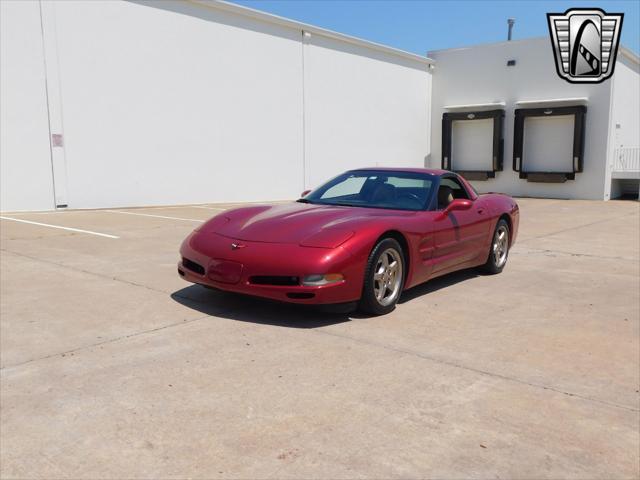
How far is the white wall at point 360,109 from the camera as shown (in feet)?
66.4

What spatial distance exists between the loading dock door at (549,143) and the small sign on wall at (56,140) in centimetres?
1677

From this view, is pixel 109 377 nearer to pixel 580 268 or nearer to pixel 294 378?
pixel 294 378

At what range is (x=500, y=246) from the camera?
270 inches

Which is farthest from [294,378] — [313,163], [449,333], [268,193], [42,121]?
[313,163]

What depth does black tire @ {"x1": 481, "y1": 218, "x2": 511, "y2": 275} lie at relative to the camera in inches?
260

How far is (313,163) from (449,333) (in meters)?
16.4

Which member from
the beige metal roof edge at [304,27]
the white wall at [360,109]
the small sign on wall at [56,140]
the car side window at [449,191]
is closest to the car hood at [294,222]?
the car side window at [449,191]

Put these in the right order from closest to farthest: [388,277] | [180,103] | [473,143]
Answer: [388,277] < [180,103] < [473,143]

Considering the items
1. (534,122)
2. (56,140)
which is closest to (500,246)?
(56,140)

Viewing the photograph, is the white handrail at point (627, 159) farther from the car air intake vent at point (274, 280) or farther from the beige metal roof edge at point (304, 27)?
the car air intake vent at point (274, 280)

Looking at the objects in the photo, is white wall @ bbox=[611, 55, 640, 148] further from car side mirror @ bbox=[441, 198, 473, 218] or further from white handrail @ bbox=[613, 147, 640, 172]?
car side mirror @ bbox=[441, 198, 473, 218]

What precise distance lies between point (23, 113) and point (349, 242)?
11176 mm

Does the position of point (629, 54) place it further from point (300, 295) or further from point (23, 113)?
point (300, 295)

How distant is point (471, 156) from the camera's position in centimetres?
2495
